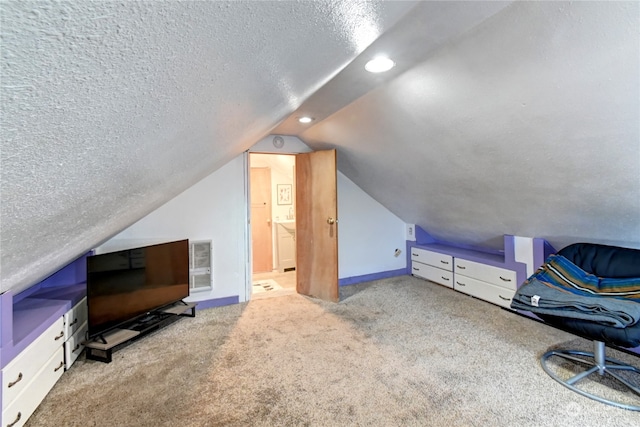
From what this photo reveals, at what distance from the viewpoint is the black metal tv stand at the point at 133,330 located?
2.35 metres

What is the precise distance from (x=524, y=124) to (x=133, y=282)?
316cm

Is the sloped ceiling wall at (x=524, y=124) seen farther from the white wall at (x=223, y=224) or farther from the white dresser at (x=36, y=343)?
the white dresser at (x=36, y=343)

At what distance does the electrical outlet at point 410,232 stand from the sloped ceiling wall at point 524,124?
1.22 metres

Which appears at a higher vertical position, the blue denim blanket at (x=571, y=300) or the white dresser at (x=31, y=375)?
the blue denim blanket at (x=571, y=300)

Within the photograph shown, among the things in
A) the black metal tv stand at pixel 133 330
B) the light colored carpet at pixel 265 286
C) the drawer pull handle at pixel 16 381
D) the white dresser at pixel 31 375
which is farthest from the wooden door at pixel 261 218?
the drawer pull handle at pixel 16 381

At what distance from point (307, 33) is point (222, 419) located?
196 cm

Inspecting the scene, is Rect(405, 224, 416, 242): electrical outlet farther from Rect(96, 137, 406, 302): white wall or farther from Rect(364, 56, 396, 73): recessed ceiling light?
Rect(364, 56, 396, 73): recessed ceiling light

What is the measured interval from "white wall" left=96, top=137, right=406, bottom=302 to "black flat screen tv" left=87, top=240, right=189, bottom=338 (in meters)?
0.34

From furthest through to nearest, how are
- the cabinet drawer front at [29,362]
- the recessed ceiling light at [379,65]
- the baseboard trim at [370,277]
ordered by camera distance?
the baseboard trim at [370,277], the recessed ceiling light at [379,65], the cabinet drawer front at [29,362]

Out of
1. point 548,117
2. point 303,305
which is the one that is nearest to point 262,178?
point 303,305

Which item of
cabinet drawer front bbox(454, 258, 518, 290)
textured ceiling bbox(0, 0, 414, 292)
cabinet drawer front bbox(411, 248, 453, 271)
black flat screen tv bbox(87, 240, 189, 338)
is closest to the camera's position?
textured ceiling bbox(0, 0, 414, 292)

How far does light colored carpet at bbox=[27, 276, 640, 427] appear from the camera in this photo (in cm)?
175

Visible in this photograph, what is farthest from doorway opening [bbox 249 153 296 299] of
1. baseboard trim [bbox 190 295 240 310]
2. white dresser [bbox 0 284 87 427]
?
white dresser [bbox 0 284 87 427]

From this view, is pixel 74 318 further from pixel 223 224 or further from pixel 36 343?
pixel 223 224
